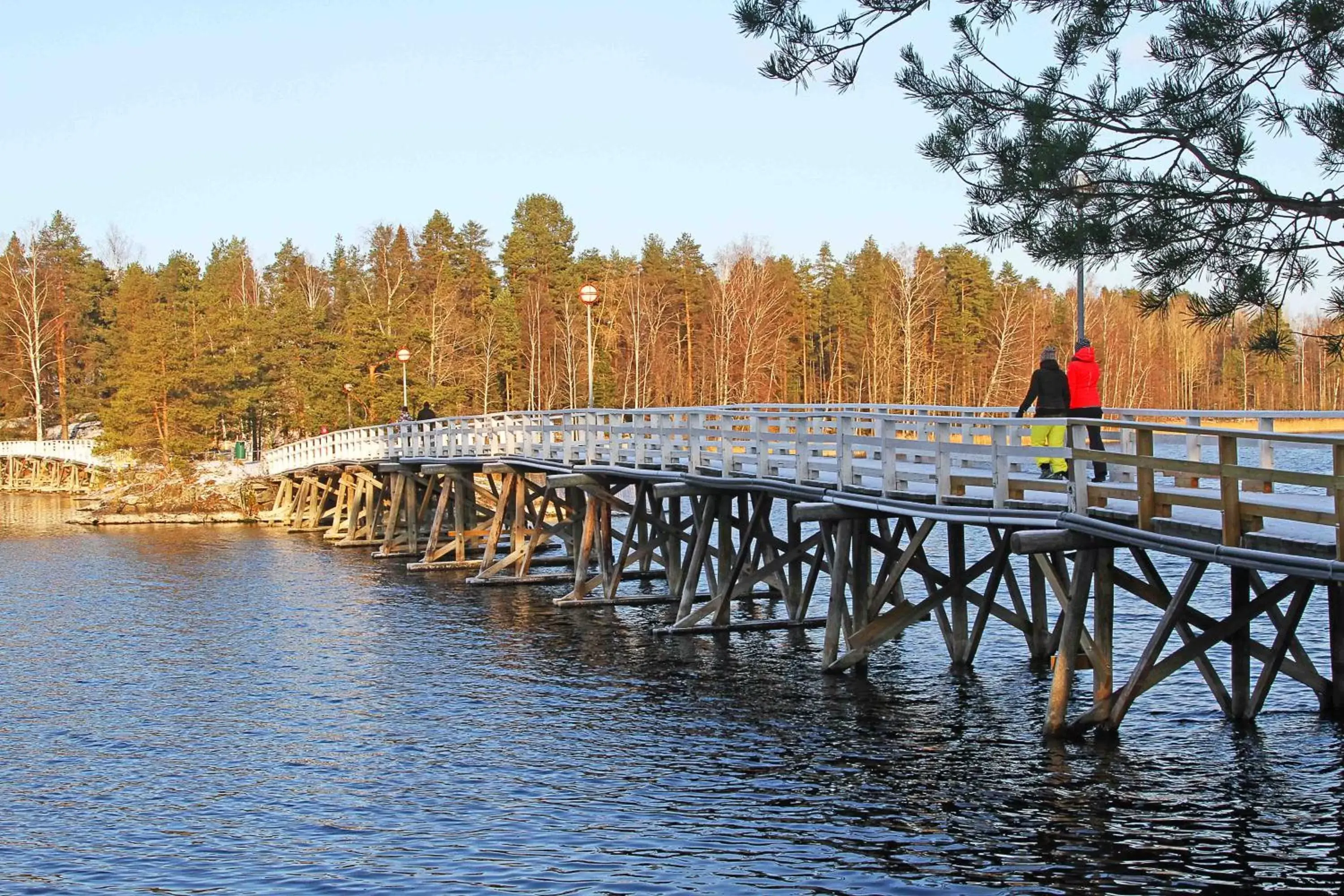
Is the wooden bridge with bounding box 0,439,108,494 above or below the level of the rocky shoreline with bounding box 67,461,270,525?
above

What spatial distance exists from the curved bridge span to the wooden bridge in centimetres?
4418

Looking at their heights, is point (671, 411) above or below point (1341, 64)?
below

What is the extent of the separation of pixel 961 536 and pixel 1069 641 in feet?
16.0

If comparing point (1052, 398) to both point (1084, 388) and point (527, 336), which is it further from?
point (527, 336)

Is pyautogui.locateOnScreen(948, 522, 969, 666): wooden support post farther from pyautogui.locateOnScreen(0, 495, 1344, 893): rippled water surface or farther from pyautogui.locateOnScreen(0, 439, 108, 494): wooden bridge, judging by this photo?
pyautogui.locateOnScreen(0, 439, 108, 494): wooden bridge

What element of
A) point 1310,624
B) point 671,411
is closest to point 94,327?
point 671,411

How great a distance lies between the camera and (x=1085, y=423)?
12867 mm

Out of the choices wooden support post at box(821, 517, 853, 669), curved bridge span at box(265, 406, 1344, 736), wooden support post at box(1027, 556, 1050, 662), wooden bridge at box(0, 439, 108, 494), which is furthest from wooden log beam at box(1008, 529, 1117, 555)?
wooden bridge at box(0, 439, 108, 494)

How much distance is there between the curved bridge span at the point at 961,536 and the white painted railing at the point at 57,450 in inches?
1712

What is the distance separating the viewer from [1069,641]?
1328 cm

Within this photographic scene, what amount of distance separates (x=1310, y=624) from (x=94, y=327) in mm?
86997

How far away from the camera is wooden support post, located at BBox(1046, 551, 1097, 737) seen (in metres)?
13.3

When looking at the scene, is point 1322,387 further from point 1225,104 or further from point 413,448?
point 1225,104

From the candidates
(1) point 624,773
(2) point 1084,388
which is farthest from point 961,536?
(1) point 624,773
